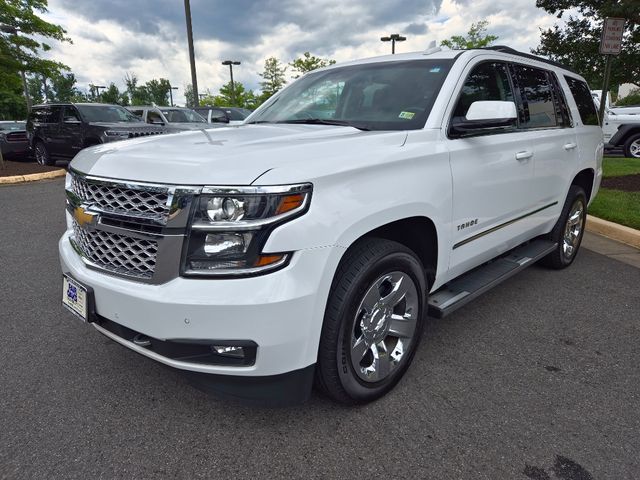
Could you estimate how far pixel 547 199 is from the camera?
377 cm

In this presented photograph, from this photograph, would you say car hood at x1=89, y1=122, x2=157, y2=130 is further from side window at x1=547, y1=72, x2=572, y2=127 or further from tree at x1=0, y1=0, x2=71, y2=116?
side window at x1=547, y1=72, x2=572, y2=127

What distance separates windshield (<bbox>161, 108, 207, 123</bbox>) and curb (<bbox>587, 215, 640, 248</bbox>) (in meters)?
10.9

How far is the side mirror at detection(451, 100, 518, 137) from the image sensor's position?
252 centimetres

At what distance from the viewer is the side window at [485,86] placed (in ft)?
9.17

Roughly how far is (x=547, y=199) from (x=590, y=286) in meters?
0.97

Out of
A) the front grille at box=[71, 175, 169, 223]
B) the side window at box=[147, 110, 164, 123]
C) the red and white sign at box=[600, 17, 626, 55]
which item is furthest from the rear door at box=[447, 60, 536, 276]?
the side window at box=[147, 110, 164, 123]

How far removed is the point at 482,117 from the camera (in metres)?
2.52

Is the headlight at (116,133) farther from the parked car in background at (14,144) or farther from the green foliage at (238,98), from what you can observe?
the green foliage at (238,98)

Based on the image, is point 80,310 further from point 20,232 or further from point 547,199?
point 20,232

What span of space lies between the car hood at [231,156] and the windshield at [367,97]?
12.8 inches

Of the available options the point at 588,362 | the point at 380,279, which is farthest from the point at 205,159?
the point at 588,362

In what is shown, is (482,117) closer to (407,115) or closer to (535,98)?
(407,115)

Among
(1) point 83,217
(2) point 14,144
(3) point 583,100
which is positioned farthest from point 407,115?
(2) point 14,144

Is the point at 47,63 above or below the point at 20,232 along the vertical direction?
above
